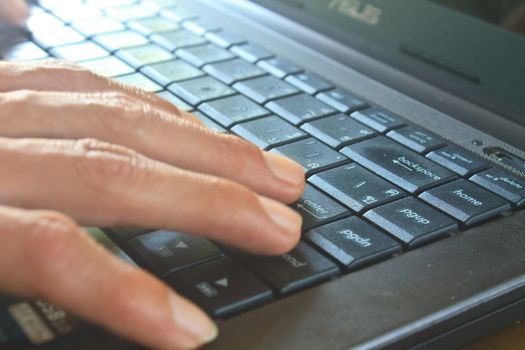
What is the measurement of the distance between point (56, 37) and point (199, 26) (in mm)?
159

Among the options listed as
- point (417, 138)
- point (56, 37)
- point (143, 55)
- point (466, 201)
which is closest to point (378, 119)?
point (417, 138)

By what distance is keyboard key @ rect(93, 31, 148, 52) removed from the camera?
2.40ft

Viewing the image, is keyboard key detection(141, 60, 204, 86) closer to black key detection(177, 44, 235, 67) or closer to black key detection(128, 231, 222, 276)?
black key detection(177, 44, 235, 67)

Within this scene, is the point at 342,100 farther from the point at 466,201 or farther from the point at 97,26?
the point at 97,26

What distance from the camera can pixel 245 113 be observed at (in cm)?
61

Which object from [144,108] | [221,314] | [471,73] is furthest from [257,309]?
[471,73]

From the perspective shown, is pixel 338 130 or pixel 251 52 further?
pixel 251 52

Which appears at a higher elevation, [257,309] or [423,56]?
[423,56]

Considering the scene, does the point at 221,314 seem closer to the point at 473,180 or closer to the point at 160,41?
the point at 473,180

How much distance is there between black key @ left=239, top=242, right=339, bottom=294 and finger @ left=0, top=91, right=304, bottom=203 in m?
0.06

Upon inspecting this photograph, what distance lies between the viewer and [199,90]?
2.13 feet

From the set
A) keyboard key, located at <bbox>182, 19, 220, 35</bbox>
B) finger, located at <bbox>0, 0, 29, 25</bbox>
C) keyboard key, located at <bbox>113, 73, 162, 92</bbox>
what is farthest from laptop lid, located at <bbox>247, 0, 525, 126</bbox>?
finger, located at <bbox>0, 0, 29, 25</bbox>

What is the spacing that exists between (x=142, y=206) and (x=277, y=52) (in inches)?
14.8

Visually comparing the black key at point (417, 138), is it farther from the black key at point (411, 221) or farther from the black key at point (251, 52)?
the black key at point (251, 52)
